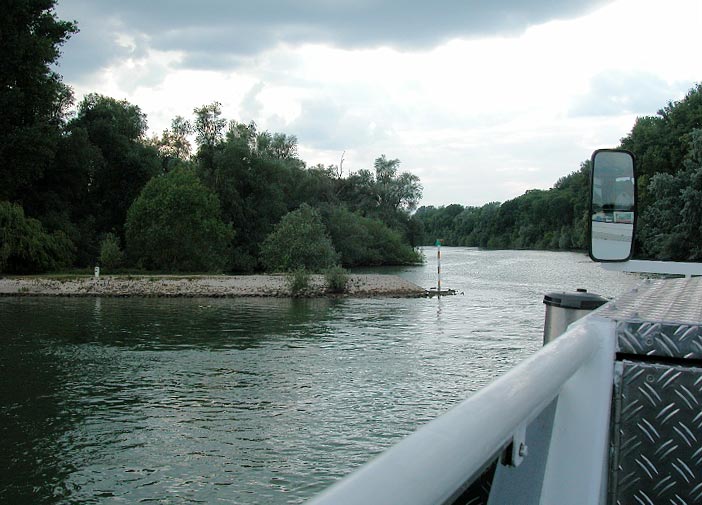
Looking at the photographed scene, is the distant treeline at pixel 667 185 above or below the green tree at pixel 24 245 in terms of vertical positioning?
above

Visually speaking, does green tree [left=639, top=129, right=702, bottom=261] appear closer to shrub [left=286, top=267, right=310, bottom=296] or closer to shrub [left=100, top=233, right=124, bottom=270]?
shrub [left=286, top=267, right=310, bottom=296]

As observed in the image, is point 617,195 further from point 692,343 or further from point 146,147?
point 146,147

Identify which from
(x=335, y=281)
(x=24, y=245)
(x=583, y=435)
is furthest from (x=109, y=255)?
(x=583, y=435)

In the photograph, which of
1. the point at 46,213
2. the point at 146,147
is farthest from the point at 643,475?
the point at 146,147

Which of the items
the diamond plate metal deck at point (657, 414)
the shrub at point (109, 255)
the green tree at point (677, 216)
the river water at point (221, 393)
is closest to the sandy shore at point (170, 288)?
the river water at point (221, 393)

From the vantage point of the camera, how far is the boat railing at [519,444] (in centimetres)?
63

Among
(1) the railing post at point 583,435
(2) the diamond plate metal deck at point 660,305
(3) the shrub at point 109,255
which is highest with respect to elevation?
(2) the diamond plate metal deck at point 660,305

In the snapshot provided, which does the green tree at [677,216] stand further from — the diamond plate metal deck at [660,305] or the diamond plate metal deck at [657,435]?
the diamond plate metal deck at [657,435]

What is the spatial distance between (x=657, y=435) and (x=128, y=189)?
5485 cm

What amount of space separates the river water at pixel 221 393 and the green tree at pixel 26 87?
73.2 ft

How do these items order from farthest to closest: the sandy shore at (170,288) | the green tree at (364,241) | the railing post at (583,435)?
1. the green tree at (364,241)
2. the sandy shore at (170,288)
3. the railing post at (583,435)

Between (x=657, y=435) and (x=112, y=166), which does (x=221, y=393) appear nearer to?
(x=657, y=435)

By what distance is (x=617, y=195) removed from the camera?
104 inches

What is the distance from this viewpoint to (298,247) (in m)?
46.2
